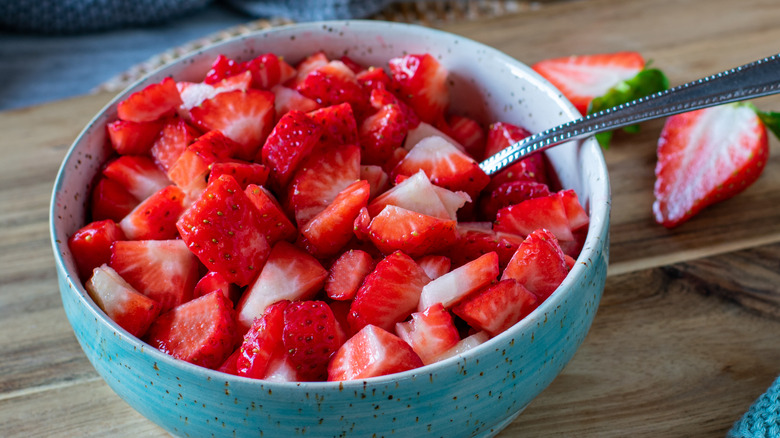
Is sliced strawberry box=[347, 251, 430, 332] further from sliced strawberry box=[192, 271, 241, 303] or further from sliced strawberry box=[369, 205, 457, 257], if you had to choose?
sliced strawberry box=[192, 271, 241, 303]

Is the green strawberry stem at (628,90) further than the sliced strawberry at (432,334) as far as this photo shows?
Yes

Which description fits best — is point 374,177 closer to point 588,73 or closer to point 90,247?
point 90,247

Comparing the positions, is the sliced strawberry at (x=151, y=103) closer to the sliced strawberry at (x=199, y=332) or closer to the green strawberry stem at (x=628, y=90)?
the sliced strawberry at (x=199, y=332)

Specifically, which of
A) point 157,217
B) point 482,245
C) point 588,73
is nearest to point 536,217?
point 482,245

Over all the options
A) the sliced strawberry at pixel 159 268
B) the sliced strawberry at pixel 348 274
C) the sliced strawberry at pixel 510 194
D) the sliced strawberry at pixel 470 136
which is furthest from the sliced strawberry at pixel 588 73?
the sliced strawberry at pixel 159 268

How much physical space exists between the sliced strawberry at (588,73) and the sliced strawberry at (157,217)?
0.65 meters

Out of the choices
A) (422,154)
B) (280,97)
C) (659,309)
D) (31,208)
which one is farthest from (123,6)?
(659,309)

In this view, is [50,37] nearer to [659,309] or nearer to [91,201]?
[91,201]

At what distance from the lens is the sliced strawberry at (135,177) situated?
0.89 m

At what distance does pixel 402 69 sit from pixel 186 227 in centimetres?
38

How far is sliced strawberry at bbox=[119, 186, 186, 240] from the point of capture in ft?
2.68

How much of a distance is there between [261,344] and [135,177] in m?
0.33

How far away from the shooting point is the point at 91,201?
0.90 m

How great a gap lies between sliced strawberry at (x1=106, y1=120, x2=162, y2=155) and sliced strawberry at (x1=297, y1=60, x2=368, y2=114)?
19 cm
